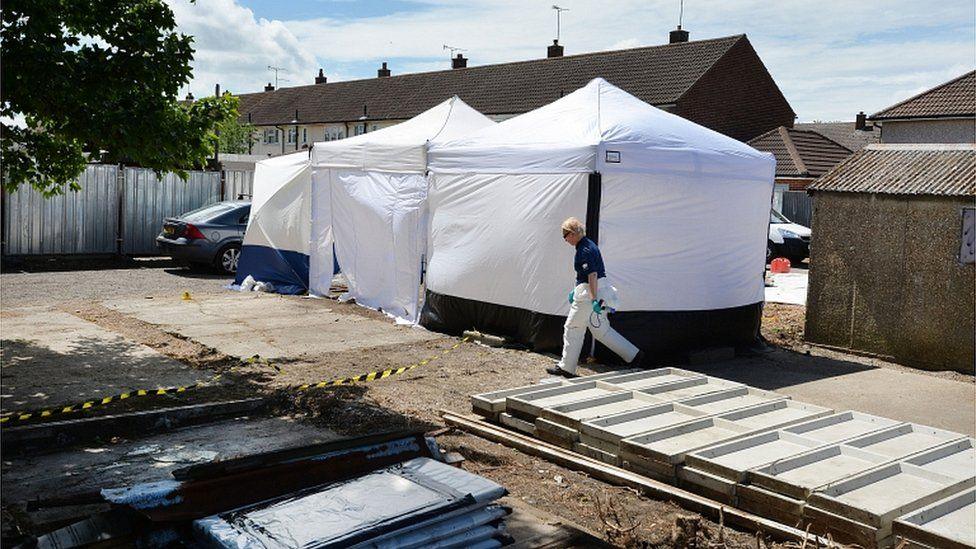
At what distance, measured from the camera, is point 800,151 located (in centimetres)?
3547

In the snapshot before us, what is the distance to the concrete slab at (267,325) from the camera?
35.8 feet

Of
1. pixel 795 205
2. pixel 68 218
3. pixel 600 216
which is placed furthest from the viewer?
pixel 795 205

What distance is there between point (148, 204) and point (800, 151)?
25.6 m

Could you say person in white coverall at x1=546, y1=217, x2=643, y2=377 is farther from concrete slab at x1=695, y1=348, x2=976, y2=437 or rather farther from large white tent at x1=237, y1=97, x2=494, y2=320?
large white tent at x1=237, y1=97, x2=494, y2=320

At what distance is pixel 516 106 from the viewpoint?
133ft

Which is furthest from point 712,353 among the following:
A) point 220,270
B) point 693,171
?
point 220,270

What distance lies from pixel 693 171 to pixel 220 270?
1107 cm

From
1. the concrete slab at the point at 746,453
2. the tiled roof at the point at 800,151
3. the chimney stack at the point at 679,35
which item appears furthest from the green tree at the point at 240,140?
the concrete slab at the point at 746,453

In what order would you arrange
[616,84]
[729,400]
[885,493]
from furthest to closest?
[616,84], [729,400], [885,493]

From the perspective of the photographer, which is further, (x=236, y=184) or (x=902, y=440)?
(x=236, y=184)

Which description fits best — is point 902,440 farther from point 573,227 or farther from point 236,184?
point 236,184

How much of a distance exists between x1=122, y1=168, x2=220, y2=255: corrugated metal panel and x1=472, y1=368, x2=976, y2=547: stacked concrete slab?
47.4 ft

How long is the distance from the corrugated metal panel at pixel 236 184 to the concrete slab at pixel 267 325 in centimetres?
768

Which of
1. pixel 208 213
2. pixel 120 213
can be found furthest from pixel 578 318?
pixel 120 213
